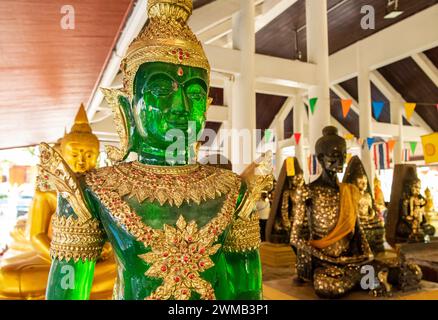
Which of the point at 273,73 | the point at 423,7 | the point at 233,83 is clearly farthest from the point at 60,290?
the point at 423,7

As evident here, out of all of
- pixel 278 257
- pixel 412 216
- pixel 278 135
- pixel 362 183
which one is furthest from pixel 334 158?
pixel 278 135

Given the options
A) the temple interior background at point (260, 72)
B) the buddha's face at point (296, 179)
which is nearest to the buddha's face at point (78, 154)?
the temple interior background at point (260, 72)

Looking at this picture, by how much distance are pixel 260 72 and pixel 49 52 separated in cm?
382

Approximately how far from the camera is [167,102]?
1.06 meters

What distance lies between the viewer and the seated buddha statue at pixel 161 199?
98 centimetres

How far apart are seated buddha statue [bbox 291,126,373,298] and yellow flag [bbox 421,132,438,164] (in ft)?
6.32

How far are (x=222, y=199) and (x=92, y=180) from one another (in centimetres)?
38

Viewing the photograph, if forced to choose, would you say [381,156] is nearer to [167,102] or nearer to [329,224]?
[329,224]

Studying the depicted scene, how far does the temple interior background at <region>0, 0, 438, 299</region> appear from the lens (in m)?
2.05

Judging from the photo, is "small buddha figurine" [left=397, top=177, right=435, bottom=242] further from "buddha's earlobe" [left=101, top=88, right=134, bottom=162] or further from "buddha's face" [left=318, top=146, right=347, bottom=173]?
"buddha's earlobe" [left=101, top=88, right=134, bottom=162]

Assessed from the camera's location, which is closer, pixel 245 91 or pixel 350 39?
pixel 245 91

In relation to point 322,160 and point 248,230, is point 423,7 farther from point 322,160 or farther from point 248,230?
point 248,230

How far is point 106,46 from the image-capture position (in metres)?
2.30

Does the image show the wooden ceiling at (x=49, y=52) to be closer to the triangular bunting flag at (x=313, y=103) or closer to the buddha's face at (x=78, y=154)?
the buddha's face at (x=78, y=154)
